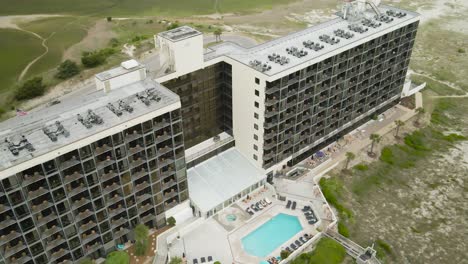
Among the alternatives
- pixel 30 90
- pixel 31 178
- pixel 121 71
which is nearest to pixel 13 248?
pixel 31 178

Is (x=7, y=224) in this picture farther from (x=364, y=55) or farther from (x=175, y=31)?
(x=364, y=55)

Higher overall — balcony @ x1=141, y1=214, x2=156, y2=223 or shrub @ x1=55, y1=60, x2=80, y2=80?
shrub @ x1=55, y1=60, x2=80, y2=80

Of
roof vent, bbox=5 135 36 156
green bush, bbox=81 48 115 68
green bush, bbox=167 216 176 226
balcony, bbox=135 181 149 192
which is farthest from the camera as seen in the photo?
green bush, bbox=81 48 115 68

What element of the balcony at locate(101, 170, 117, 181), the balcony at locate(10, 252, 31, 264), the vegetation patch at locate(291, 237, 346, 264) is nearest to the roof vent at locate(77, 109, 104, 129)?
the balcony at locate(101, 170, 117, 181)

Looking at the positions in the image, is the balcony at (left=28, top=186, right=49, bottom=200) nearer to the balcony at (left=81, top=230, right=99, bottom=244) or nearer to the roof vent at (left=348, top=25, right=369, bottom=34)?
the balcony at (left=81, top=230, right=99, bottom=244)

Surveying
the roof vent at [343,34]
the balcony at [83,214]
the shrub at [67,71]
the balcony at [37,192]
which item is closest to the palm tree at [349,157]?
the roof vent at [343,34]

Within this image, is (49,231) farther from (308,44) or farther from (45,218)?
(308,44)
